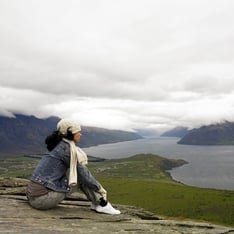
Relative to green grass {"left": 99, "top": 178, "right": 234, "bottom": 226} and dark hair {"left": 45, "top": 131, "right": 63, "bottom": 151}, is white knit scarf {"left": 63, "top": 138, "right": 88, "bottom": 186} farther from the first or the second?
green grass {"left": 99, "top": 178, "right": 234, "bottom": 226}

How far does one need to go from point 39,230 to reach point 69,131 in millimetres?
4536

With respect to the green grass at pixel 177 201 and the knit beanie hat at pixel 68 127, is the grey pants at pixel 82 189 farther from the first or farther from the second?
the green grass at pixel 177 201

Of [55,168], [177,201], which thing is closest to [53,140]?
[55,168]

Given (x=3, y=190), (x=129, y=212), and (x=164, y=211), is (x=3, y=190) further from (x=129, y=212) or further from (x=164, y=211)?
(x=164, y=211)

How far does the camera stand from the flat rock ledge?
47.1ft

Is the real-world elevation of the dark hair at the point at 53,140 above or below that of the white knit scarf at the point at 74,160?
above

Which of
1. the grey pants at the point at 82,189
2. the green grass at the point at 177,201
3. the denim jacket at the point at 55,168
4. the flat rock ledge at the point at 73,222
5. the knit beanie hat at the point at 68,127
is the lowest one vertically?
the green grass at the point at 177,201

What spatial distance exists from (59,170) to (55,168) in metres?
0.21

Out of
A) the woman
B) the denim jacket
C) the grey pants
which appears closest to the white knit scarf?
the woman

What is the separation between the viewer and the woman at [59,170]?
15.8m

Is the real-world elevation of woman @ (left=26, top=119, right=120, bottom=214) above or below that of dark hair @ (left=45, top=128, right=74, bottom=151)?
below

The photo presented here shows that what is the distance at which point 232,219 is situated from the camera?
342 ft

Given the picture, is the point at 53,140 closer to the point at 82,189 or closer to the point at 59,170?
the point at 59,170

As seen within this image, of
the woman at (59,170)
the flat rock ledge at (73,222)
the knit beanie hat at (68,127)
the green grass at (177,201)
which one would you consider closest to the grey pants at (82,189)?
the woman at (59,170)
